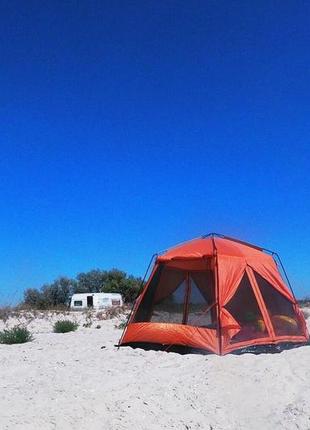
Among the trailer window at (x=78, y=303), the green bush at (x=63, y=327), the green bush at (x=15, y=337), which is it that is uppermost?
the trailer window at (x=78, y=303)

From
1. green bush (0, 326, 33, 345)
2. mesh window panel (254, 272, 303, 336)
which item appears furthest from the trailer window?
mesh window panel (254, 272, 303, 336)

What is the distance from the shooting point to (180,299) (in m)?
10.3

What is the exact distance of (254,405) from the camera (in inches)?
228

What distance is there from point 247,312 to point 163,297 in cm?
178

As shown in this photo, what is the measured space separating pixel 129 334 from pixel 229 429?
17.6 feet

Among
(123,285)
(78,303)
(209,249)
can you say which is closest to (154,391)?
(209,249)

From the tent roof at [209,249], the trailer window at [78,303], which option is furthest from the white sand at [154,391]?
the trailer window at [78,303]

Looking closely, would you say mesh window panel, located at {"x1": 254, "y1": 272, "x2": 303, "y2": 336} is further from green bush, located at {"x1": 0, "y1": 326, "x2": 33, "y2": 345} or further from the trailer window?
the trailer window

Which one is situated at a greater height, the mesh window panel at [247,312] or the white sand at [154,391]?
the mesh window panel at [247,312]

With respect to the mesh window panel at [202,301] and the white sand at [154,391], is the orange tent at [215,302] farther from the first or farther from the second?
the white sand at [154,391]

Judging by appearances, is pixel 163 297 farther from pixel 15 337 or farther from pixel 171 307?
pixel 15 337

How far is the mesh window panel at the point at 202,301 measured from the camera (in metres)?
9.54

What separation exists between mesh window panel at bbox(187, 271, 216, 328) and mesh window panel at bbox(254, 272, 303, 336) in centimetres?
107

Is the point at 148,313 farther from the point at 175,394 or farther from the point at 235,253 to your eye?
the point at 175,394
